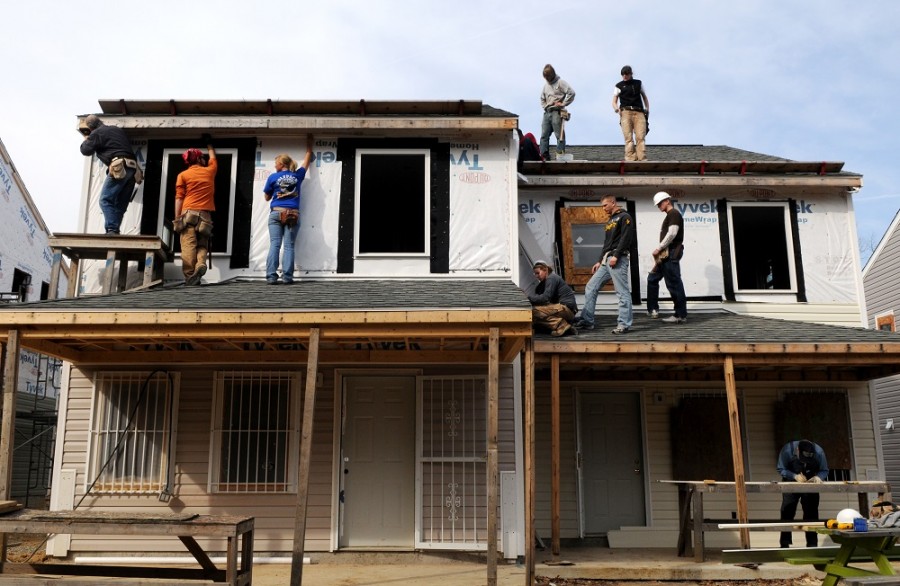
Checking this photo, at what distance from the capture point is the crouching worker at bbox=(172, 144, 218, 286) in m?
10.2

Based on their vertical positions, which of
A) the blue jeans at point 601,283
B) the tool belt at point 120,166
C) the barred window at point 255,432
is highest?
the tool belt at point 120,166

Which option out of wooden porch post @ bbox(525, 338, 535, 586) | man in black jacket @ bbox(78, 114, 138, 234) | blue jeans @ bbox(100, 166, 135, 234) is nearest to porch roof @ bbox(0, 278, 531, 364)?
wooden porch post @ bbox(525, 338, 535, 586)

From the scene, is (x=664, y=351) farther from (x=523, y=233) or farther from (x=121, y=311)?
(x=121, y=311)

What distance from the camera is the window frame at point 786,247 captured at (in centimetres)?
1223

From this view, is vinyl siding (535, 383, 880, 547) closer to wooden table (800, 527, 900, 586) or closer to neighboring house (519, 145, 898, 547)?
neighboring house (519, 145, 898, 547)

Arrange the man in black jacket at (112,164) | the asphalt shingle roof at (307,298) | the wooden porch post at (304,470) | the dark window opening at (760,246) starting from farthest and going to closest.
A: the dark window opening at (760,246) < the man in black jacket at (112,164) < the asphalt shingle roof at (307,298) < the wooden porch post at (304,470)

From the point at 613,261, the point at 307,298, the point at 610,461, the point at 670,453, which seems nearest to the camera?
the point at 307,298

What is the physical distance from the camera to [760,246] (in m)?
12.7

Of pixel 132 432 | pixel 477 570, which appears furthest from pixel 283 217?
pixel 477 570

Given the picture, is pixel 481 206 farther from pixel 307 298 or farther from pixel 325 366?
pixel 307 298

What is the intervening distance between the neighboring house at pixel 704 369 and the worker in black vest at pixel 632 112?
1.45 metres

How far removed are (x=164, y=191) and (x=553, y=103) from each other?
7.51 metres

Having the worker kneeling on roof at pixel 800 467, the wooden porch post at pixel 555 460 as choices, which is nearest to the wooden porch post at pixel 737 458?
the worker kneeling on roof at pixel 800 467

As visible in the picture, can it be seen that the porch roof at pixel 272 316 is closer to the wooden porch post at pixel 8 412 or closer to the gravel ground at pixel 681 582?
the wooden porch post at pixel 8 412
